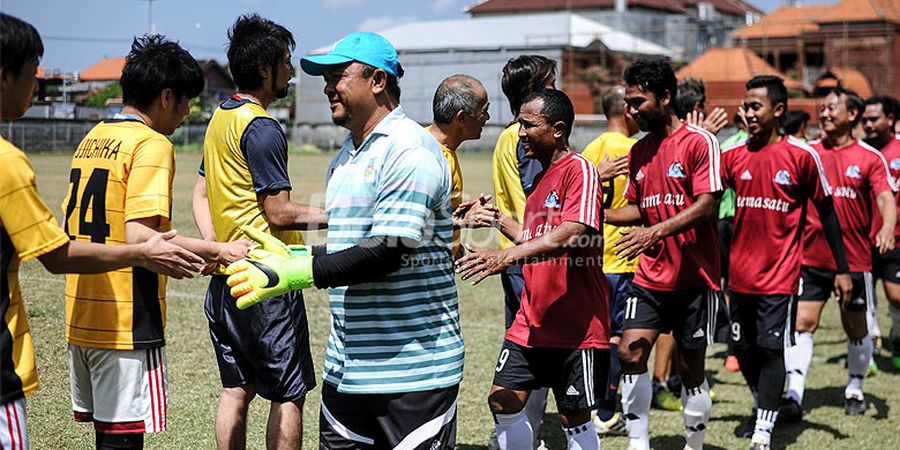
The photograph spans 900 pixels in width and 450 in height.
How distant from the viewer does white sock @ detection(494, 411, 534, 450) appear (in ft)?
17.5

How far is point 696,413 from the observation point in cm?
629

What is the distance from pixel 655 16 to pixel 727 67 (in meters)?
25.6

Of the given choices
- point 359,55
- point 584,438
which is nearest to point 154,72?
point 359,55

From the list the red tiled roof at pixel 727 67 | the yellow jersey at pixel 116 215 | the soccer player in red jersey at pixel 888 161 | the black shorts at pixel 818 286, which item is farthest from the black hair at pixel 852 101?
the red tiled roof at pixel 727 67

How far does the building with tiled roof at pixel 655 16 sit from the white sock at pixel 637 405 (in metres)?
61.5

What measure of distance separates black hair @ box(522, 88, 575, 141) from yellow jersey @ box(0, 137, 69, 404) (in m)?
2.71

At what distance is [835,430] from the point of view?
7484mm

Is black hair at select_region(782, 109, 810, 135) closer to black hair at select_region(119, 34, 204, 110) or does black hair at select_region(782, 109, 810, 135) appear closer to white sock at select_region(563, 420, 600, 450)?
white sock at select_region(563, 420, 600, 450)

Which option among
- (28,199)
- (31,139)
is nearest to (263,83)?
(28,199)

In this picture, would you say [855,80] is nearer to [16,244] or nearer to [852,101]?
[852,101]

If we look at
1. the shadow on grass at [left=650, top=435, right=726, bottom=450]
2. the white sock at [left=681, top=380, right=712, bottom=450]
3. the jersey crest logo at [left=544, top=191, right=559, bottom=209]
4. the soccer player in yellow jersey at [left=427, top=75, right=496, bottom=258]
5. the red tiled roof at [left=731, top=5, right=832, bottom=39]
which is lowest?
the shadow on grass at [left=650, top=435, right=726, bottom=450]

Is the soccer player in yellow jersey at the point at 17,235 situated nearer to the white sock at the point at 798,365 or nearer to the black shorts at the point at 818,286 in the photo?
the white sock at the point at 798,365

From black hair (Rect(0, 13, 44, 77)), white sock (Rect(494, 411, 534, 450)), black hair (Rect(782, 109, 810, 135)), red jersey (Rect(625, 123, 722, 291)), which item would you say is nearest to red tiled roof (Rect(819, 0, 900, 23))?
black hair (Rect(782, 109, 810, 135))

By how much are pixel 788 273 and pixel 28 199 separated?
540cm
